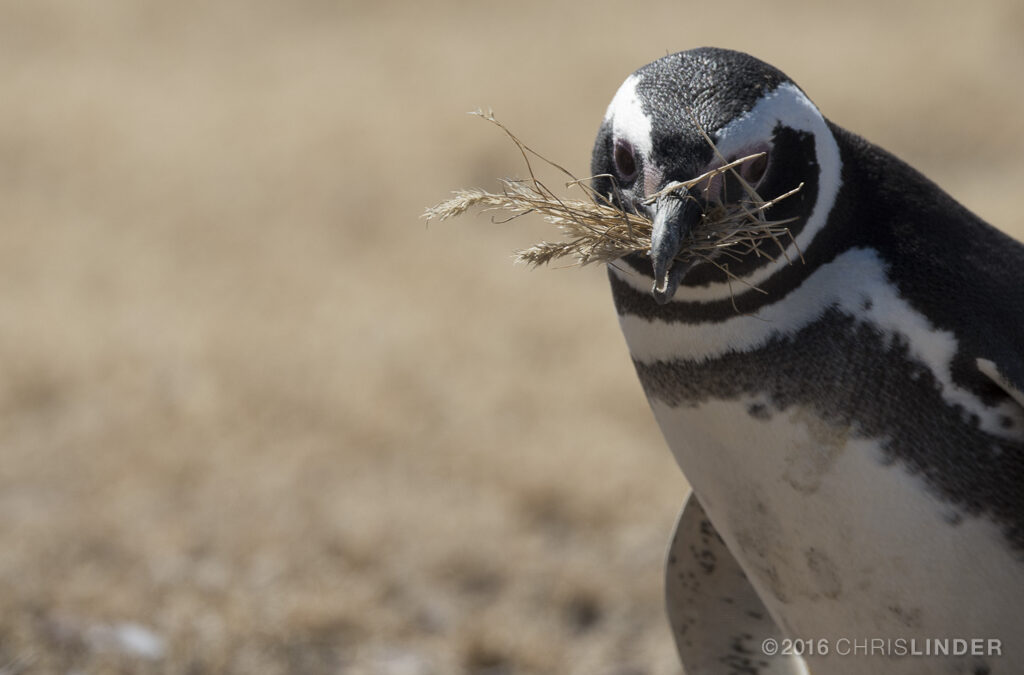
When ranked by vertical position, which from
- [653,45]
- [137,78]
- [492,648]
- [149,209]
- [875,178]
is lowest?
[875,178]

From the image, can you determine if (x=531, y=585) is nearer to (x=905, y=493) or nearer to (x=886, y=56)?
(x=905, y=493)

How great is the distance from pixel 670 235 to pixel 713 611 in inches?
45.2

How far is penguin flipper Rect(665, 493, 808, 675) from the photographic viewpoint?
2.29 m

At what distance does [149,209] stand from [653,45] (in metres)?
4.23

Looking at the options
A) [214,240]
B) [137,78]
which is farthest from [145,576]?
[137,78]

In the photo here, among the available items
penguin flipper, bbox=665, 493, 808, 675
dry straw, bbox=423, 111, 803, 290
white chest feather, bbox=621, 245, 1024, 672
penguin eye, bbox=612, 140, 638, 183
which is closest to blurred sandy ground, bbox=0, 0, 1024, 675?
penguin flipper, bbox=665, 493, 808, 675

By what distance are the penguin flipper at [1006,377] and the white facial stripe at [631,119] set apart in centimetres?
56

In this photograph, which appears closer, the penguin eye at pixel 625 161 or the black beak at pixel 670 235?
the black beak at pixel 670 235

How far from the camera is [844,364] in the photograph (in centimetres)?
168

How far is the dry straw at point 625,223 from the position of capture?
1.53 m

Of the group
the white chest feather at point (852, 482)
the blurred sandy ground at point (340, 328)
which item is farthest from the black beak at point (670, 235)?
the blurred sandy ground at point (340, 328)

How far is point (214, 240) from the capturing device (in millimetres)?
6645

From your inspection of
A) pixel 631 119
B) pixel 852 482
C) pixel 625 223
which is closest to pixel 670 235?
pixel 625 223

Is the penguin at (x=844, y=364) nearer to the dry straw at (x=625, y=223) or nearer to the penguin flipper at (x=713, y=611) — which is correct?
the dry straw at (x=625, y=223)
